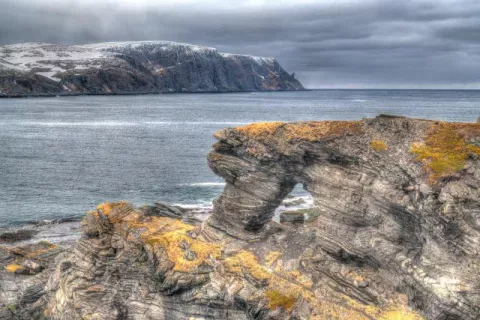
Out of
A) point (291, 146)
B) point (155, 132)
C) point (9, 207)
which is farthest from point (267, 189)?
point (155, 132)

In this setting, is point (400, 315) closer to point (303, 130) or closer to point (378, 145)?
point (378, 145)

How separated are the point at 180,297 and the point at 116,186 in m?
51.9

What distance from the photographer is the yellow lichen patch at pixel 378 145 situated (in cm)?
2455

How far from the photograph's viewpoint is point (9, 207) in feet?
211

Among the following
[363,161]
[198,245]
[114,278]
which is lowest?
[114,278]

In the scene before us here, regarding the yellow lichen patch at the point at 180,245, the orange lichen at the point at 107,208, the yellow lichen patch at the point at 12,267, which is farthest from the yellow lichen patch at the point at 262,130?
the yellow lichen patch at the point at 12,267

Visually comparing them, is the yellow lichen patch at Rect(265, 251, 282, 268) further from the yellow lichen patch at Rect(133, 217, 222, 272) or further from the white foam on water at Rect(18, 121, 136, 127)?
the white foam on water at Rect(18, 121, 136, 127)

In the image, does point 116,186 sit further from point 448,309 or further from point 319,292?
point 448,309

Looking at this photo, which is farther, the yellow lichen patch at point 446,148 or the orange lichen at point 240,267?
the orange lichen at point 240,267

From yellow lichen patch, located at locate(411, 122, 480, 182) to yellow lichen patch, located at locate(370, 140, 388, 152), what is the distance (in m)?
1.35

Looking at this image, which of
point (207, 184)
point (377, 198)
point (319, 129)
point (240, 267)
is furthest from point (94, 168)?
point (377, 198)

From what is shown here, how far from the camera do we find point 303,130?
27125 mm

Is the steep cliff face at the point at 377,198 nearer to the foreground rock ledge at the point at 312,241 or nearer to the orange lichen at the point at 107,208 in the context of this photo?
the foreground rock ledge at the point at 312,241

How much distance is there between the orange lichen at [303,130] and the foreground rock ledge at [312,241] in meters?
0.07
